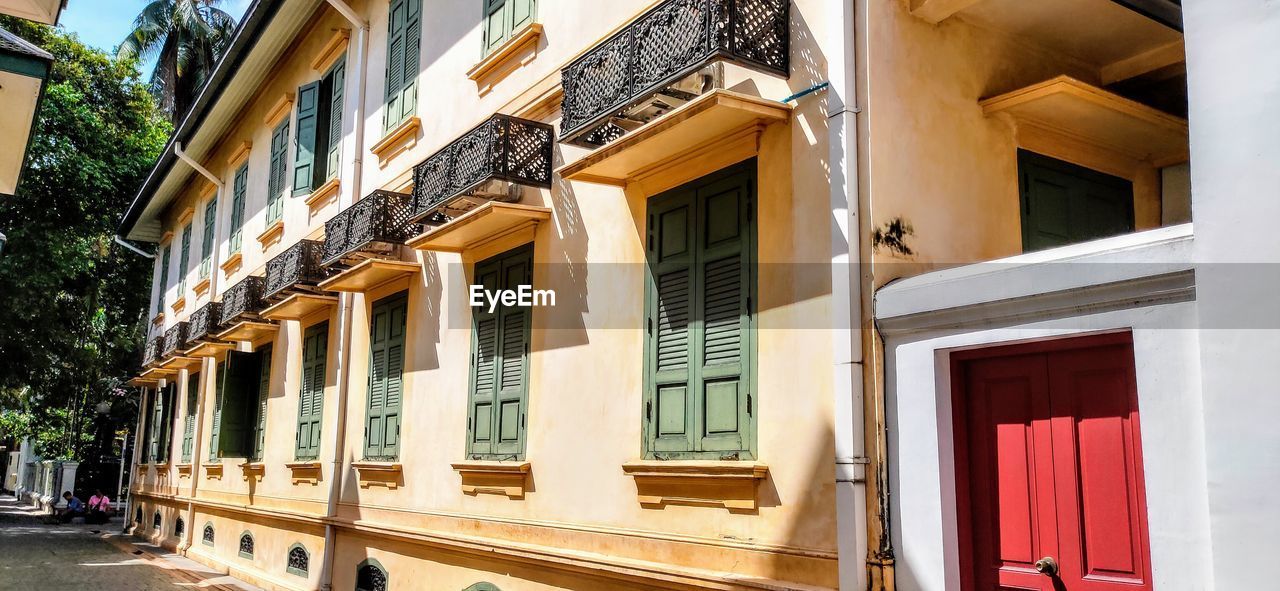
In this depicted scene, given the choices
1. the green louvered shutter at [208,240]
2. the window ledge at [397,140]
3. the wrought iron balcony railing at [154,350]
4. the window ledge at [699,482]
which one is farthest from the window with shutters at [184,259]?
the window ledge at [699,482]

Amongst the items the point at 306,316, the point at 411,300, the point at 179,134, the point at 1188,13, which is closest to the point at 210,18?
the point at 179,134

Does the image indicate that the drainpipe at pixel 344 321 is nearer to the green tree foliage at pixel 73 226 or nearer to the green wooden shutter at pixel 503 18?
the green wooden shutter at pixel 503 18

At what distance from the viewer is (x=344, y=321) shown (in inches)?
493

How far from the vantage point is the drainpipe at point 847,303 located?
5242mm

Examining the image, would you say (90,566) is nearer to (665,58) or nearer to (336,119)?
(336,119)

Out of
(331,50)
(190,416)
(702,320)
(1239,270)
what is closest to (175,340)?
(190,416)

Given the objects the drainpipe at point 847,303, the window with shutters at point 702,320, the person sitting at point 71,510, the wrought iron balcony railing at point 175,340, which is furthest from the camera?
the person sitting at point 71,510

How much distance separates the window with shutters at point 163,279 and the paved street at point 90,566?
5.57 meters

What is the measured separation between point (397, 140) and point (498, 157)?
12.1ft

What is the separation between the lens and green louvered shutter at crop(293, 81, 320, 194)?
14.2 m

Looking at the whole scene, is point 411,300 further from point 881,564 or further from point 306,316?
point 881,564

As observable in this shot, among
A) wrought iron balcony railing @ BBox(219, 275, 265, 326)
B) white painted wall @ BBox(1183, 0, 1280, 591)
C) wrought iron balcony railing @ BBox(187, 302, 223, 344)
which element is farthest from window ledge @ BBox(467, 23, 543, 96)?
wrought iron balcony railing @ BBox(187, 302, 223, 344)

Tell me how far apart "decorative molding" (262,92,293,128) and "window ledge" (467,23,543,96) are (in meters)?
6.56

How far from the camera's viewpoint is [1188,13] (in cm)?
418
